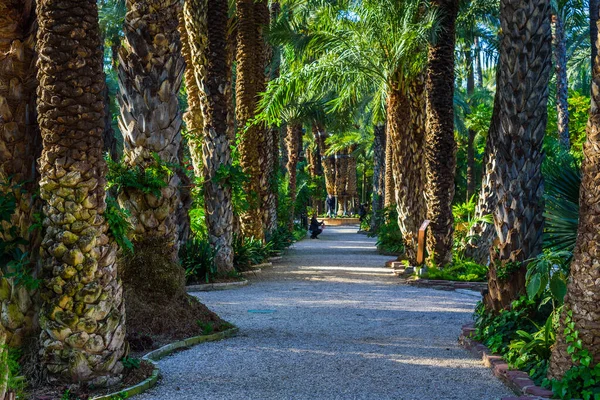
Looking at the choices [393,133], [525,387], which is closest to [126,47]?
[525,387]

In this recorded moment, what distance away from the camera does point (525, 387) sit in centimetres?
601

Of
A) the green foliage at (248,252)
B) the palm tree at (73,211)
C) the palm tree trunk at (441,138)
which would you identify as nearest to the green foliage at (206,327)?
the palm tree at (73,211)

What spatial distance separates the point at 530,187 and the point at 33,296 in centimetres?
504

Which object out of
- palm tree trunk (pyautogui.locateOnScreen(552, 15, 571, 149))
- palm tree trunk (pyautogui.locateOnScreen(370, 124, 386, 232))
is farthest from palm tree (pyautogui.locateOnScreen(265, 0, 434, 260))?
palm tree trunk (pyautogui.locateOnScreen(370, 124, 386, 232))

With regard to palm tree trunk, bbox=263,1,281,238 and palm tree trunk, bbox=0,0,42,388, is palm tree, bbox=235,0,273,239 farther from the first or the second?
palm tree trunk, bbox=0,0,42,388

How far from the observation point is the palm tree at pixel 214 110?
1484 centimetres

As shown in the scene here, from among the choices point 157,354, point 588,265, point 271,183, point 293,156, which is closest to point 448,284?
point 157,354

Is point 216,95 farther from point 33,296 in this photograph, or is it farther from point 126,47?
point 33,296

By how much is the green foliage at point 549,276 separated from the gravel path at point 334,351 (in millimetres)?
913

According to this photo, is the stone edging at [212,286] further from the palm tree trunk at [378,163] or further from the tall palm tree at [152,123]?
the palm tree trunk at [378,163]

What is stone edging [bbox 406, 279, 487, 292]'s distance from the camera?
14.1 m

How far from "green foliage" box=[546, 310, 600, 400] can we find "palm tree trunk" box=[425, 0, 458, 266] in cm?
971

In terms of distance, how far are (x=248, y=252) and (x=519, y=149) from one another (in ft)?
33.4

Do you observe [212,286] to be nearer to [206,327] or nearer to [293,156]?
[206,327]
